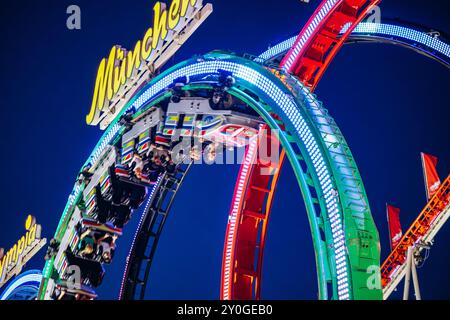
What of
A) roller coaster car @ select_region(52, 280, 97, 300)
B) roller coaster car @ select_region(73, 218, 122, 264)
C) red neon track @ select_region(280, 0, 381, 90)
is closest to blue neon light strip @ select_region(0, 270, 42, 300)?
roller coaster car @ select_region(52, 280, 97, 300)

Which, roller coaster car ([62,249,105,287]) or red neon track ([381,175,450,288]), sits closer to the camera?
roller coaster car ([62,249,105,287])

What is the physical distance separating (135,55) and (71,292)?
508cm

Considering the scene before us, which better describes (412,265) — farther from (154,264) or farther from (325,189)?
(154,264)

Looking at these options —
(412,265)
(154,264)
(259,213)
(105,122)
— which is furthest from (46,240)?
(412,265)

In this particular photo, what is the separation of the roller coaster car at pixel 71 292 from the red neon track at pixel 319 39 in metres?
6.23

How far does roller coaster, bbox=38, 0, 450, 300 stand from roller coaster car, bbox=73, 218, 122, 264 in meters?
0.02

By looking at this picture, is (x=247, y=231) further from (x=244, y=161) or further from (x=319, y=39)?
(x=319, y=39)

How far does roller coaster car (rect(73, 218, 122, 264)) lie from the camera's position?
13617mm

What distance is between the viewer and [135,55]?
1337cm

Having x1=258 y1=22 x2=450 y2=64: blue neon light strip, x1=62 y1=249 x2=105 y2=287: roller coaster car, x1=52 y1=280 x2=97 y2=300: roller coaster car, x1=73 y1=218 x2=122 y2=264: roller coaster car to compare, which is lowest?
x1=52 y1=280 x2=97 y2=300: roller coaster car

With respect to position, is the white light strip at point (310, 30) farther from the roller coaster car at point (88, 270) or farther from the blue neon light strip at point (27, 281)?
the blue neon light strip at point (27, 281)

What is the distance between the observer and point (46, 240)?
19328 millimetres

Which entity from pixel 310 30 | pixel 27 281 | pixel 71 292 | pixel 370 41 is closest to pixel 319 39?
pixel 310 30

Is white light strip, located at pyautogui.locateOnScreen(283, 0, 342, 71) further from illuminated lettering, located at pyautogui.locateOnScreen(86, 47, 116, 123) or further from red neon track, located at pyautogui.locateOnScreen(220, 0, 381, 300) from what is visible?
illuminated lettering, located at pyautogui.locateOnScreen(86, 47, 116, 123)
